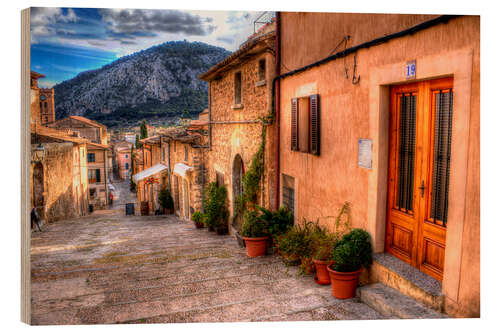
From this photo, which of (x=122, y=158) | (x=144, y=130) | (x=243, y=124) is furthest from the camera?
(x=122, y=158)

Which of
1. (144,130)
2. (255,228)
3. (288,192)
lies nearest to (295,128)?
(288,192)

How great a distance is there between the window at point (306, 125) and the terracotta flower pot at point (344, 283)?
2.10 m

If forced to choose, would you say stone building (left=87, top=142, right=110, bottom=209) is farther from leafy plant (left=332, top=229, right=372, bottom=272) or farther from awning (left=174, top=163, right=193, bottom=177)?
leafy plant (left=332, top=229, right=372, bottom=272)

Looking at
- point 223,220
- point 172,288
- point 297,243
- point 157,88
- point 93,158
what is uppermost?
point 157,88

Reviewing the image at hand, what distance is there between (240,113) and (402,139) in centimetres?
574

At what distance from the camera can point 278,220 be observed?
694 cm

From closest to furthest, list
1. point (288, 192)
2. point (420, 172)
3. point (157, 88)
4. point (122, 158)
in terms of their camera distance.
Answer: point (420, 172)
point (288, 192)
point (157, 88)
point (122, 158)

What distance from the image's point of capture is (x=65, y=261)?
23.2ft

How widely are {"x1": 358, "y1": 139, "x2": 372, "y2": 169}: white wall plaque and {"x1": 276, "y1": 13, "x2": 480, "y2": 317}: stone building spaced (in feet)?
0.04

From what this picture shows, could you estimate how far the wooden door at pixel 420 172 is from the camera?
360 centimetres

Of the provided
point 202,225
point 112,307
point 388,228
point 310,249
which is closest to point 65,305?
point 112,307

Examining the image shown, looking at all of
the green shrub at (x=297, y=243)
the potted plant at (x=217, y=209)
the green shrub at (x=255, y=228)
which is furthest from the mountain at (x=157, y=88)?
the green shrub at (x=297, y=243)

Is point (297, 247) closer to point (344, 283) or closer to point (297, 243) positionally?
point (297, 243)

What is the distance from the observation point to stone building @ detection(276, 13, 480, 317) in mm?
3121
